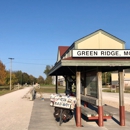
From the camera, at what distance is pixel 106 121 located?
381 inches

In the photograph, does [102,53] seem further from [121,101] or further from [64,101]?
[64,101]

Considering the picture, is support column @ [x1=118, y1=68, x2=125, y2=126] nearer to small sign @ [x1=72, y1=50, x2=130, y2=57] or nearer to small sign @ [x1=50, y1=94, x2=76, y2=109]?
small sign @ [x1=72, y1=50, x2=130, y2=57]

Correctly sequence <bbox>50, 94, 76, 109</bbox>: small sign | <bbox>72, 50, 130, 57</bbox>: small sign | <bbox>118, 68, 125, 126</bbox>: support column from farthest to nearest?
<bbox>118, 68, 125, 126</bbox>: support column → <bbox>72, 50, 130, 57</bbox>: small sign → <bbox>50, 94, 76, 109</bbox>: small sign

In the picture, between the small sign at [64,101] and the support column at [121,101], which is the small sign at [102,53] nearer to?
the support column at [121,101]

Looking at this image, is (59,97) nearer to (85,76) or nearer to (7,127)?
(7,127)

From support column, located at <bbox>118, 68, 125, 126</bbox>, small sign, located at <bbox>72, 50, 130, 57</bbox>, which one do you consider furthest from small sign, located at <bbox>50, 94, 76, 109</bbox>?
support column, located at <bbox>118, 68, 125, 126</bbox>

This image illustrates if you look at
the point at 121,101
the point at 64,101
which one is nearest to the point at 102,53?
the point at 121,101

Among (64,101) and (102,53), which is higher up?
(102,53)

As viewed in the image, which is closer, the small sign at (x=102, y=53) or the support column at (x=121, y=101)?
the small sign at (x=102, y=53)

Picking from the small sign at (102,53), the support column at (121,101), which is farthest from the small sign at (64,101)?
A: the support column at (121,101)

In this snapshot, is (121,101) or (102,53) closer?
(102,53)

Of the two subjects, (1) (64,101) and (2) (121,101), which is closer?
(1) (64,101)

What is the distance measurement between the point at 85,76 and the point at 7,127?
15.1ft

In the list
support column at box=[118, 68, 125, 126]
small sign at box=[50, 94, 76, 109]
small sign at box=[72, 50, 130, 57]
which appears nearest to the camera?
small sign at box=[50, 94, 76, 109]
